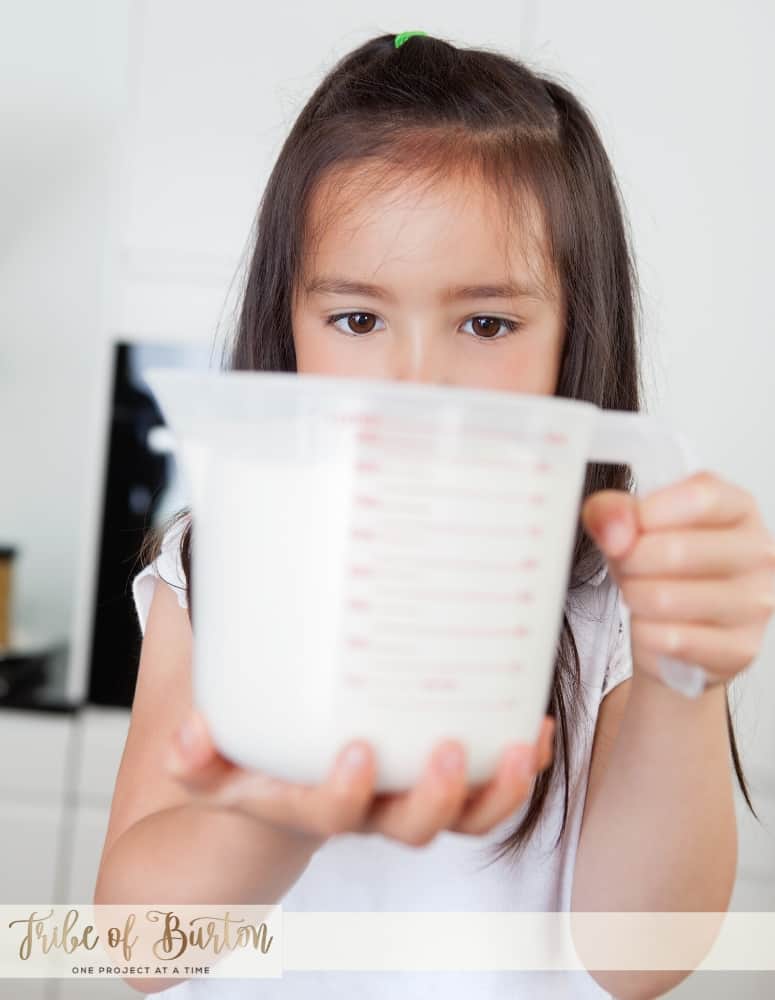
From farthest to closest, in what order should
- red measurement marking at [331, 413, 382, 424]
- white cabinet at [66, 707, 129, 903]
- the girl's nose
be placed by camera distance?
white cabinet at [66, 707, 129, 903] → the girl's nose → red measurement marking at [331, 413, 382, 424]

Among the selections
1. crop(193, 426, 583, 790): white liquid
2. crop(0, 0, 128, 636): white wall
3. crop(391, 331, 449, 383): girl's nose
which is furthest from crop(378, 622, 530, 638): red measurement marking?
crop(0, 0, 128, 636): white wall

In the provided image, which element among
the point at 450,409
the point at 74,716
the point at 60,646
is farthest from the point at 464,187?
the point at 60,646

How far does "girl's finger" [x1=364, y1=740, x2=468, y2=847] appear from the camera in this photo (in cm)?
40

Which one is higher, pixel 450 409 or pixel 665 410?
pixel 450 409

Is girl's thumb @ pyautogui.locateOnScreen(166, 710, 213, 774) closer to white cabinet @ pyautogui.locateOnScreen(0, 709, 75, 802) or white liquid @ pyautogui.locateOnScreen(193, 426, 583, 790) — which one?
white liquid @ pyautogui.locateOnScreen(193, 426, 583, 790)

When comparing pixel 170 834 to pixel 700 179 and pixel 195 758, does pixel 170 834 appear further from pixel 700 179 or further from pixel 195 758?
pixel 700 179

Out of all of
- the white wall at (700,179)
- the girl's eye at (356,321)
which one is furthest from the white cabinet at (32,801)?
the girl's eye at (356,321)

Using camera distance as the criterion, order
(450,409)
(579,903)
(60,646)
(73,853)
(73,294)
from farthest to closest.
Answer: (73,294) < (60,646) < (73,853) < (579,903) < (450,409)

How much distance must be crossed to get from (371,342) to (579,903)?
0.40 meters

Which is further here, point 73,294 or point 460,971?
point 73,294

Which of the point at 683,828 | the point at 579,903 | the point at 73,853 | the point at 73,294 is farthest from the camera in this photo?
the point at 73,294

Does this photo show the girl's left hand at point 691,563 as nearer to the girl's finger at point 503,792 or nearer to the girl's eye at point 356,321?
the girl's finger at point 503,792

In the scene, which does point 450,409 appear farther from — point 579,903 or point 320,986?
point 320,986

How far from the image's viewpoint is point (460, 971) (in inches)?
31.8
